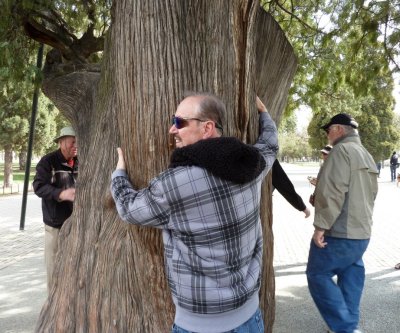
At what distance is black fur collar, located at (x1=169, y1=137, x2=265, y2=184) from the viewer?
1.68 m

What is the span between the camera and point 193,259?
1781mm

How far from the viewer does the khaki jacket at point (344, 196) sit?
12.1 ft

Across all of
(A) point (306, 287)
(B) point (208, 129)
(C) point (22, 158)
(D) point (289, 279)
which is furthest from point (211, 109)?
(C) point (22, 158)

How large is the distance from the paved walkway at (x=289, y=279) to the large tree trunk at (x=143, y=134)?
68.5 inches

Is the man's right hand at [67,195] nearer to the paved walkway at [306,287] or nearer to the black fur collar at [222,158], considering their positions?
the paved walkway at [306,287]

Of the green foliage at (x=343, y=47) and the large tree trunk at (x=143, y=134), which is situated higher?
the green foliage at (x=343, y=47)

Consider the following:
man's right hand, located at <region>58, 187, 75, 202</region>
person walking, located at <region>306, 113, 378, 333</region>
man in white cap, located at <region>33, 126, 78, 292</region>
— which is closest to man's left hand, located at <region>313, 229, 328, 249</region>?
person walking, located at <region>306, 113, 378, 333</region>

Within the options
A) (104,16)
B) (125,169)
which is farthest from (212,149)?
(104,16)

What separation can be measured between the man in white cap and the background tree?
1.52 m

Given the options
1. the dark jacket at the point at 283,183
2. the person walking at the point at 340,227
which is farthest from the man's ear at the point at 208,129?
the person walking at the point at 340,227

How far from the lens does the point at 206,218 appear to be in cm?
175

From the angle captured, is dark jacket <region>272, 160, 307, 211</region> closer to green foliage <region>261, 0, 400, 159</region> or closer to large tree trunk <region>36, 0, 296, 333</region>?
large tree trunk <region>36, 0, 296, 333</region>

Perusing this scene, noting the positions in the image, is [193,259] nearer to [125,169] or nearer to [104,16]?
[125,169]

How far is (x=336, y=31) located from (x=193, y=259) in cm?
611
